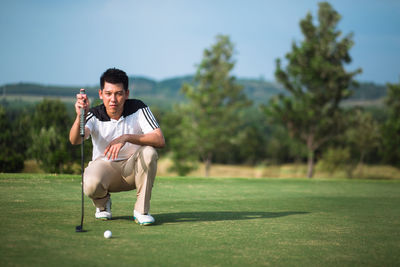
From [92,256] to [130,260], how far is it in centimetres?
32

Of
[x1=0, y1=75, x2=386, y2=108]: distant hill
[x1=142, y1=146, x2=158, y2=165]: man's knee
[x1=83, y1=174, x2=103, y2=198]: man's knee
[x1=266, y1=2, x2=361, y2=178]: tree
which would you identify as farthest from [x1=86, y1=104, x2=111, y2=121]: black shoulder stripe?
[x1=266, y1=2, x2=361, y2=178]: tree

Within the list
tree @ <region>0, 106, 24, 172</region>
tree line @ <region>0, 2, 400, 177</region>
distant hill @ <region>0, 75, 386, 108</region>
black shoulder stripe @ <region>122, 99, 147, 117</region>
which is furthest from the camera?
distant hill @ <region>0, 75, 386, 108</region>

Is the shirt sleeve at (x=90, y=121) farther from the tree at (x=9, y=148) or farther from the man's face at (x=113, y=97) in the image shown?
the tree at (x=9, y=148)

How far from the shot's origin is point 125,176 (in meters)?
5.39

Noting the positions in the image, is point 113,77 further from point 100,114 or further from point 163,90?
point 163,90

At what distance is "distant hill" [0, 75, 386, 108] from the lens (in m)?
24.8

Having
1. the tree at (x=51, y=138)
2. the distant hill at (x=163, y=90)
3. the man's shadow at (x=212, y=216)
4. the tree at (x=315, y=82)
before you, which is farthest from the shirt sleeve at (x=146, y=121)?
the tree at (x=315, y=82)

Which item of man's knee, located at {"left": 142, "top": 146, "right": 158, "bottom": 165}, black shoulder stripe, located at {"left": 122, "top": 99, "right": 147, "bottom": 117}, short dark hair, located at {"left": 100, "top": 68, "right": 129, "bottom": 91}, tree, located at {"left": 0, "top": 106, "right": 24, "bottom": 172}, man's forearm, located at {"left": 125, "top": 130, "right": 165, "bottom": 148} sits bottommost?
tree, located at {"left": 0, "top": 106, "right": 24, "bottom": 172}

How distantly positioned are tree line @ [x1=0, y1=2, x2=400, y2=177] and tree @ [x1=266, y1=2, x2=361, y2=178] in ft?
0.26

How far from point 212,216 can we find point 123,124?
170 centimetres

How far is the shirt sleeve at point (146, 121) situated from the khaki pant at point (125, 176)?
229 mm

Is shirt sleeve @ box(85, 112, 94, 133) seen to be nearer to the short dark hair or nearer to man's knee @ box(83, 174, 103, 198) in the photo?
the short dark hair

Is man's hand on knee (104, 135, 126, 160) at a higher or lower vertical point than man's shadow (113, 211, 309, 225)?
higher

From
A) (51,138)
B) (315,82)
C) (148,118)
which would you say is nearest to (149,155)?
(148,118)
